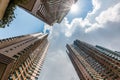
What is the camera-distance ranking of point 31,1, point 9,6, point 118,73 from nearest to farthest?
point 9,6
point 31,1
point 118,73

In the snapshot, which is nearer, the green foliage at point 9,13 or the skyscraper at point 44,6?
the green foliage at point 9,13

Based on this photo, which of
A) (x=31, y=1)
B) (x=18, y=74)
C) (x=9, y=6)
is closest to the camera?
(x=9, y=6)

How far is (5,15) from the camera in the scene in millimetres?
20531

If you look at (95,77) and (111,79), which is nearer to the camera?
(111,79)

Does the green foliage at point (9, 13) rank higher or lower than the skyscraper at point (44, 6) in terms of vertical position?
lower

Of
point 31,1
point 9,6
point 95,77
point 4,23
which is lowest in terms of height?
point 95,77

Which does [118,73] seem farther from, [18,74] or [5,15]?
[5,15]

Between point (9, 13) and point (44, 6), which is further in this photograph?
point (44, 6)

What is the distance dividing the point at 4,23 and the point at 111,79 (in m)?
46.6

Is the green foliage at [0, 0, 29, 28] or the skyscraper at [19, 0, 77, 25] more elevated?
the skyscraper at [19, 0, 77, 25]

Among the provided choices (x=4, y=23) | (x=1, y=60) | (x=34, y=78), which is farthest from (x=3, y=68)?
(x=34, y=78)

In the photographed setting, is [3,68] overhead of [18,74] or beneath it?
overhead

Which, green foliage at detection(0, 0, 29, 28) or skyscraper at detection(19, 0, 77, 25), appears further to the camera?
skyscraper at detection(19, 0, 77, 25)

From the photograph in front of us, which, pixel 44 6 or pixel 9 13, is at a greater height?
pixel 44 6
